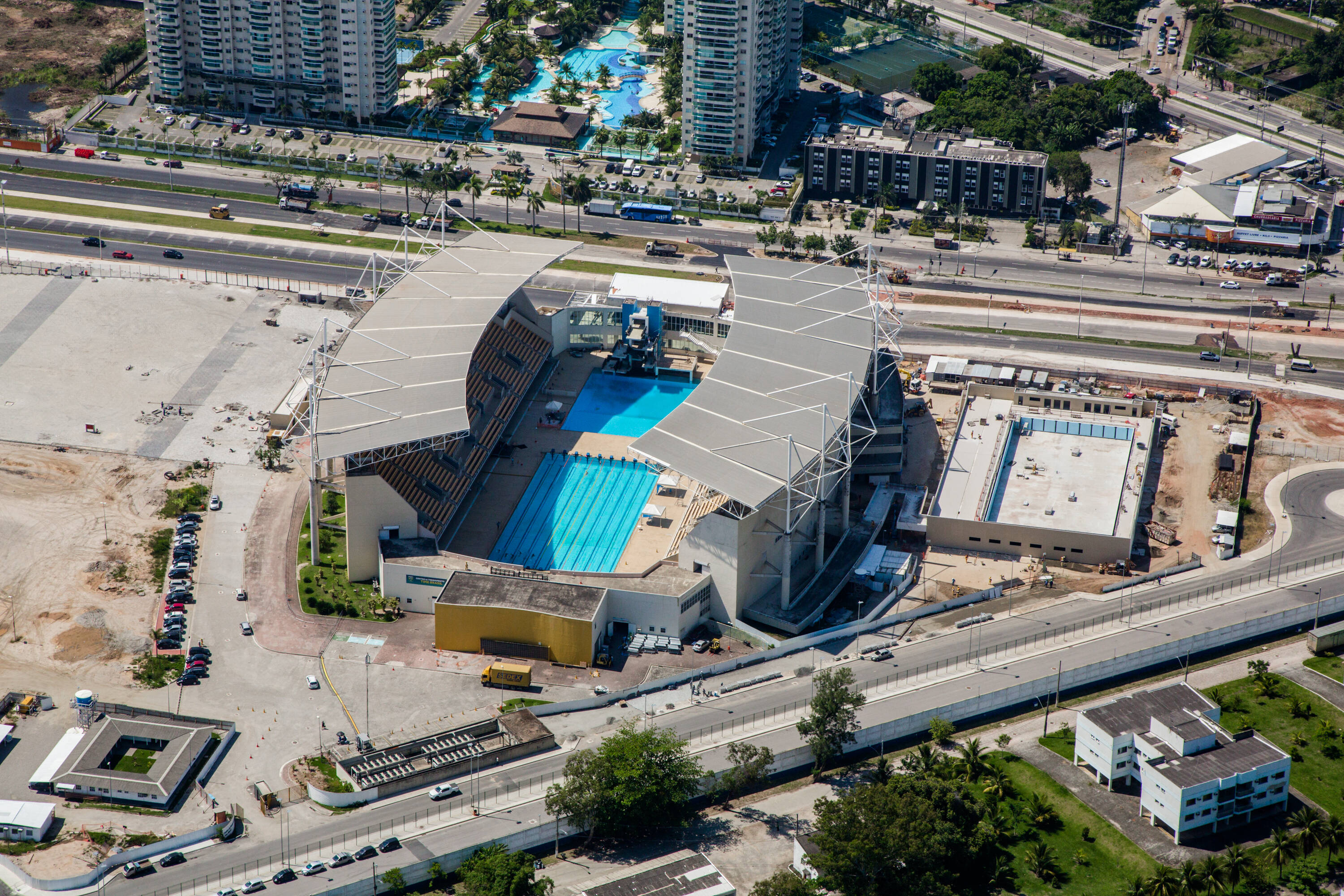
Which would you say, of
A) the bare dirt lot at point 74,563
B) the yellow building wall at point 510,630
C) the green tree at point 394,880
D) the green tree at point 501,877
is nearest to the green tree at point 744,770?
the green tree at point 501,877

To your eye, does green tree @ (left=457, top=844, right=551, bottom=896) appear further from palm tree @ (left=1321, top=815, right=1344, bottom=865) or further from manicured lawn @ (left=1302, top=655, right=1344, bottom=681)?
manicured lawn @ (left=1302, top=655, right=1344, bottom=681)

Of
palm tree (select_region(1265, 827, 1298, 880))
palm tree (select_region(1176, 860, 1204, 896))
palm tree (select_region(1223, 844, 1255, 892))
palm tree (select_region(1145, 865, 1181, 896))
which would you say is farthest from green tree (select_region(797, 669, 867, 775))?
palm tree (select_region(1265, 827, 1298, 880))

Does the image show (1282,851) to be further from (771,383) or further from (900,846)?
(771,383)

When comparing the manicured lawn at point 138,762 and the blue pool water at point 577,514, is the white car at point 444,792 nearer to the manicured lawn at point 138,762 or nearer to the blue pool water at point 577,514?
the manicured lawn at point 138,762

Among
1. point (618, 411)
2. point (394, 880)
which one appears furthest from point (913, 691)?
point (618, 411)

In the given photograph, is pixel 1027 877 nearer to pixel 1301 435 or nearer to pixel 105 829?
pixel 105 829

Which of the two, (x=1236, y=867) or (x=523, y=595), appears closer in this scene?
(x=1236, y=867)
